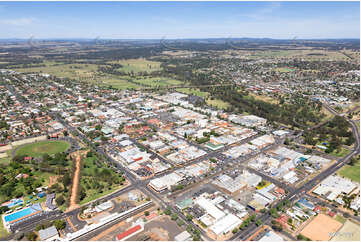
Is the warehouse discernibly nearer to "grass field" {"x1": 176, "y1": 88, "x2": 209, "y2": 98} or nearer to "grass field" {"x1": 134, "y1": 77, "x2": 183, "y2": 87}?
"grass field" {"x1": 176, "y1": 88, "x2": 209, "y2": 98}

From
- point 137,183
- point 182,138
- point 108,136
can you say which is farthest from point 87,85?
point 137,183

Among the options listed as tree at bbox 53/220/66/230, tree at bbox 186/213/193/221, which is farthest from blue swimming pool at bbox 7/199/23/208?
tree at bbox 186/213/193/221

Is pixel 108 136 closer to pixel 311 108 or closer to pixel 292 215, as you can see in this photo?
pixel 292 215

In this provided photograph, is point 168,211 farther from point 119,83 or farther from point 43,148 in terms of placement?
point 119,83

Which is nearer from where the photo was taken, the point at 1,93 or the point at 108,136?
the point at 108,136

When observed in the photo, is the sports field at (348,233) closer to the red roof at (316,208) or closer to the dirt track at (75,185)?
the red roof at (316,208)
